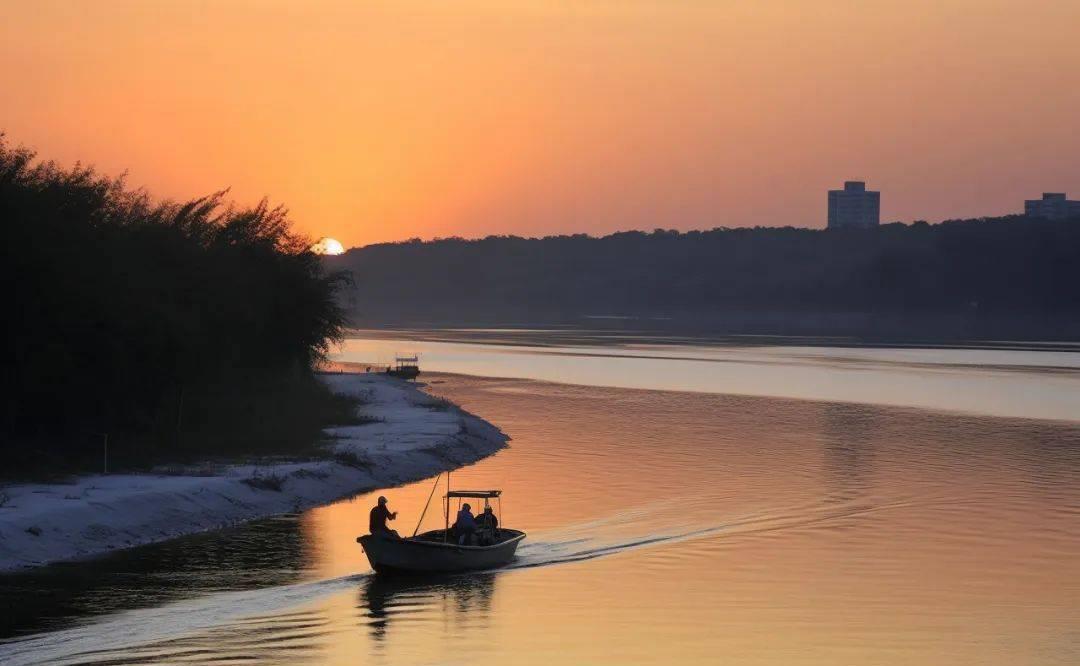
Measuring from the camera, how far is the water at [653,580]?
31.9 meters

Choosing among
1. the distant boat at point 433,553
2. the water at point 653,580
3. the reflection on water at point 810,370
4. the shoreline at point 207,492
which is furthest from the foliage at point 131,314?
the reflection on water at point 810,370

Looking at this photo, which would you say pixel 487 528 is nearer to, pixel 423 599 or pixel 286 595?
pixel 423 599

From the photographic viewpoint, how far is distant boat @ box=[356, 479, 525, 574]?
128 ft

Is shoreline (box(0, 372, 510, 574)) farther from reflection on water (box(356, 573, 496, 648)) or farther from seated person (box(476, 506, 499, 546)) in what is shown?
seated person (box(476, 506, 499, 546))

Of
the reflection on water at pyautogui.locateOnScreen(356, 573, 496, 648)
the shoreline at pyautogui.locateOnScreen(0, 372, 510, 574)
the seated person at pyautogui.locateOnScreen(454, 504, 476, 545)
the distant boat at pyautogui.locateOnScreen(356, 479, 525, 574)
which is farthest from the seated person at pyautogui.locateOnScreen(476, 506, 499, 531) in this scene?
the shoreline at pyautogui.locateOnScreen(0, 372, 510, 574)

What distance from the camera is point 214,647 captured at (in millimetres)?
30438

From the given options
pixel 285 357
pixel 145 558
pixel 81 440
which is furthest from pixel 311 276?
pixel 145 558

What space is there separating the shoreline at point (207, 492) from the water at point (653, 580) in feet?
4.39

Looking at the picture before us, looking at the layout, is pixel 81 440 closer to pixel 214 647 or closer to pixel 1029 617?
pixel 214 647

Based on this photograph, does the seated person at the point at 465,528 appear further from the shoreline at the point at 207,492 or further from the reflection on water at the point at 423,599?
the shoreline at the point at 207,492

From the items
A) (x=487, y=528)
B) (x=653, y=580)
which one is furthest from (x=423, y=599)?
(x=653, y=580)

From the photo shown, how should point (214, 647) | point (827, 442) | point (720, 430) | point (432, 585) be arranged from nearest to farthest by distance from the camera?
1. point (214, 647)
2. point (432, 585)
3. point (827, 442)
4. point (720, 430)

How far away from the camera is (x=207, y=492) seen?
49.6 metres

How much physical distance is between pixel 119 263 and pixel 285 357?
19.3 meters
